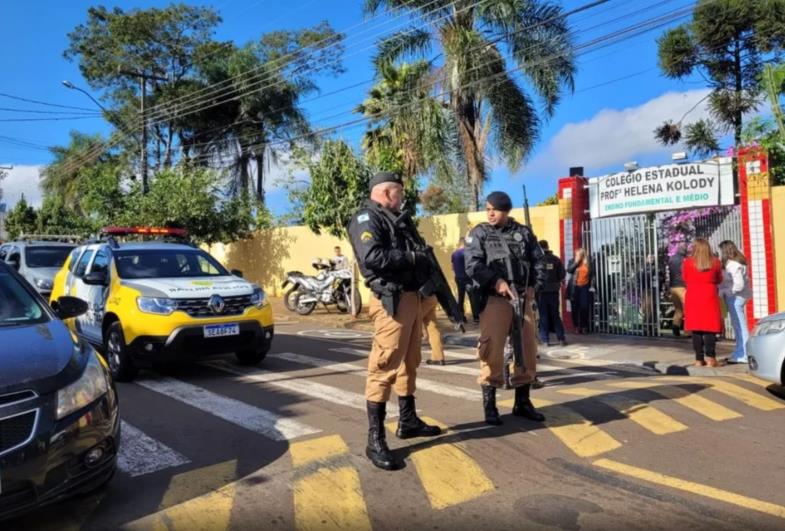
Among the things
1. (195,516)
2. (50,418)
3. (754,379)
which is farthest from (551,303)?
(50,418)

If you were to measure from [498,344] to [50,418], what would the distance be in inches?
128

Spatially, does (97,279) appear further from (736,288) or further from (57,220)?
(57,220)

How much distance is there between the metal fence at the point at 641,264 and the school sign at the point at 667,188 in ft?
1.04

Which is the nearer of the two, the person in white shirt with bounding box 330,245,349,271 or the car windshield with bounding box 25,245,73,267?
the car windshield with bounding box 25,245,73,267

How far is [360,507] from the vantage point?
147 inches

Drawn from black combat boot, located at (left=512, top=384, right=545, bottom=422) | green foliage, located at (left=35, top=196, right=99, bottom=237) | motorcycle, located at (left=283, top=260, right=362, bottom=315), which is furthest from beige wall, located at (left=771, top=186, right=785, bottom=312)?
green foliage, located at (left=35, top=196, right=99, bottom=237)

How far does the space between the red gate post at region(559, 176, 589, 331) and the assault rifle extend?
28.5ft

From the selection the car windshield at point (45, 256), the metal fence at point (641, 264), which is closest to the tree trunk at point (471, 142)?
the metal fence at point (641, 264)

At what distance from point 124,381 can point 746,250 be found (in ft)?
31.7

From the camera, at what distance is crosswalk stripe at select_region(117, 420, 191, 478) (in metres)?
4.43

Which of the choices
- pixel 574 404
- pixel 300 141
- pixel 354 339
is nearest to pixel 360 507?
pixel 574 404

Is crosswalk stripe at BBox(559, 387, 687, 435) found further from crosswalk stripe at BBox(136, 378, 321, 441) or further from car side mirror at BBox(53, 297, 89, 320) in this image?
car side mirror at BBox(53, 297, 89, 320)

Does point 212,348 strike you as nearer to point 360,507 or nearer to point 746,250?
point 360,507

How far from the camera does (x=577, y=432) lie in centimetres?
517
